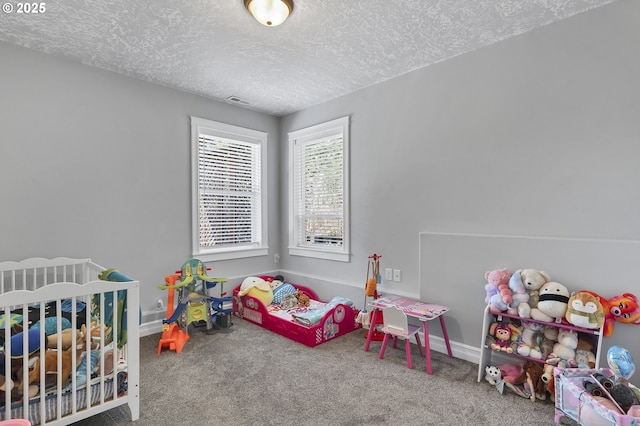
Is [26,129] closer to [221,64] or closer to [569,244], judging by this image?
[221,64]

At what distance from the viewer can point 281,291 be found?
3.59m

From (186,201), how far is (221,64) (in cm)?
138

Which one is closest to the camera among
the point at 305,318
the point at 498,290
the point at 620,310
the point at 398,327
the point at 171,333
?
the point at 620,310

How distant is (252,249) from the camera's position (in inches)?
Result: 154

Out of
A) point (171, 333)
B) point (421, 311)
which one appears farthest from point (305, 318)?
point (171, 333)

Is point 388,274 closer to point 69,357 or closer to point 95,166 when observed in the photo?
point 69,357

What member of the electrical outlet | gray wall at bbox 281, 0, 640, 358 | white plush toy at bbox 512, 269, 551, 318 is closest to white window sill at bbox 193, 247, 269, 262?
gray wall at bbox 281, 0, 640, 358

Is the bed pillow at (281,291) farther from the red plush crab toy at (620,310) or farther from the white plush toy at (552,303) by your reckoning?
the red plush crab toy at (620,310)

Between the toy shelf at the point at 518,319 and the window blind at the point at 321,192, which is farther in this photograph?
the window blind at the point at 321,192

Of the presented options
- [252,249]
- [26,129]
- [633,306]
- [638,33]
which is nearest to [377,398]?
[633,306]

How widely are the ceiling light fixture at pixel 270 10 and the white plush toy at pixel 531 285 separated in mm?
2172

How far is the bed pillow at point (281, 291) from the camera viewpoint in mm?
3543

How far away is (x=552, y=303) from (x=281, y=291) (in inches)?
96.5

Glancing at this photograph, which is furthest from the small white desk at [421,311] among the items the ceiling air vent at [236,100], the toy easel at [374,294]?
the ceiling air vent at [236,100]
